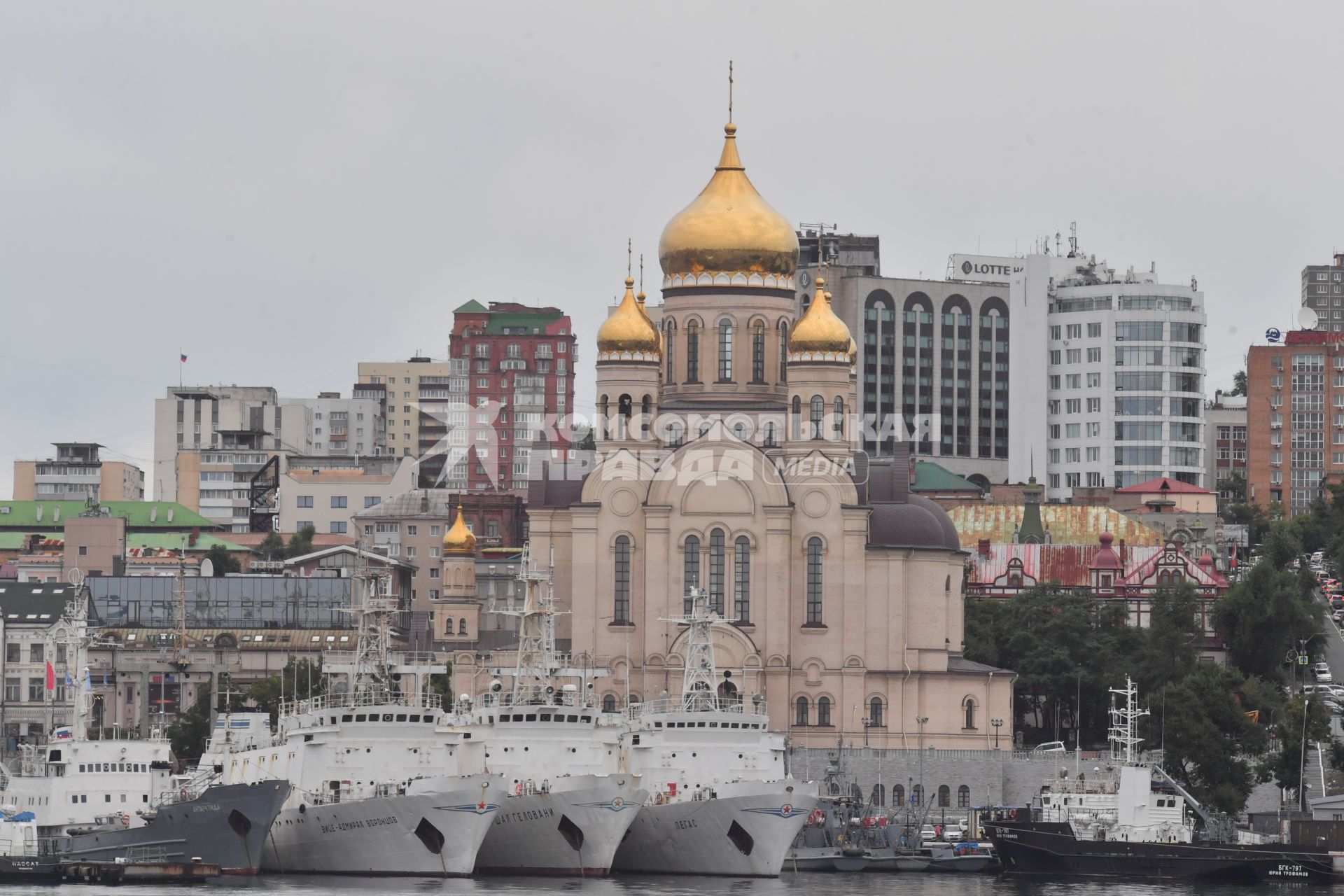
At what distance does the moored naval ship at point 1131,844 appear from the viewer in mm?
95500

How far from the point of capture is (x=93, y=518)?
166500 millimetres

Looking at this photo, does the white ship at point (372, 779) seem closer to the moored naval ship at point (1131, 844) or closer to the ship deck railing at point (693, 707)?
the ship deck railing at point (693, 707)

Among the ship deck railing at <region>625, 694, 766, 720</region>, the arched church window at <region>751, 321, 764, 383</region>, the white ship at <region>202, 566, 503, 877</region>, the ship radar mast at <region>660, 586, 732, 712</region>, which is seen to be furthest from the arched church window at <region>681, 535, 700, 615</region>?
the white ship at <region>202, 566, 503, 877</region>

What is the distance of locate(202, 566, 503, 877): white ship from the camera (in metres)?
89.2

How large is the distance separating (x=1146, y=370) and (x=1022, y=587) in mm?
51216

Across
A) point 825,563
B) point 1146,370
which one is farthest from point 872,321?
point 825,563

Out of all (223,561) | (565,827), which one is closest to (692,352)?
(565,827)

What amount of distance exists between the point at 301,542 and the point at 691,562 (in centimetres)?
7306

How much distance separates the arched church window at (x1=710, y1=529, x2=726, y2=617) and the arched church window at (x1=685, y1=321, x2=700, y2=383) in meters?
8.11

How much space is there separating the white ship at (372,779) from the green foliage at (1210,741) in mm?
27551

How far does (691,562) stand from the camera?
114m

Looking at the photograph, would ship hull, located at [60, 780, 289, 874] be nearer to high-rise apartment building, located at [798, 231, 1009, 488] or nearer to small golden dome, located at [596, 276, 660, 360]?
small golden dome, located at [596, 276, 660, 360]

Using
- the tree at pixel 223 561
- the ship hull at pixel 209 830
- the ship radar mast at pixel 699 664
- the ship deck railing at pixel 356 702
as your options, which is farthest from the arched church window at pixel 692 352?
the tree at pixel 223 561

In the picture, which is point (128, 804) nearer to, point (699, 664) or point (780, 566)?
point (699, 664)
